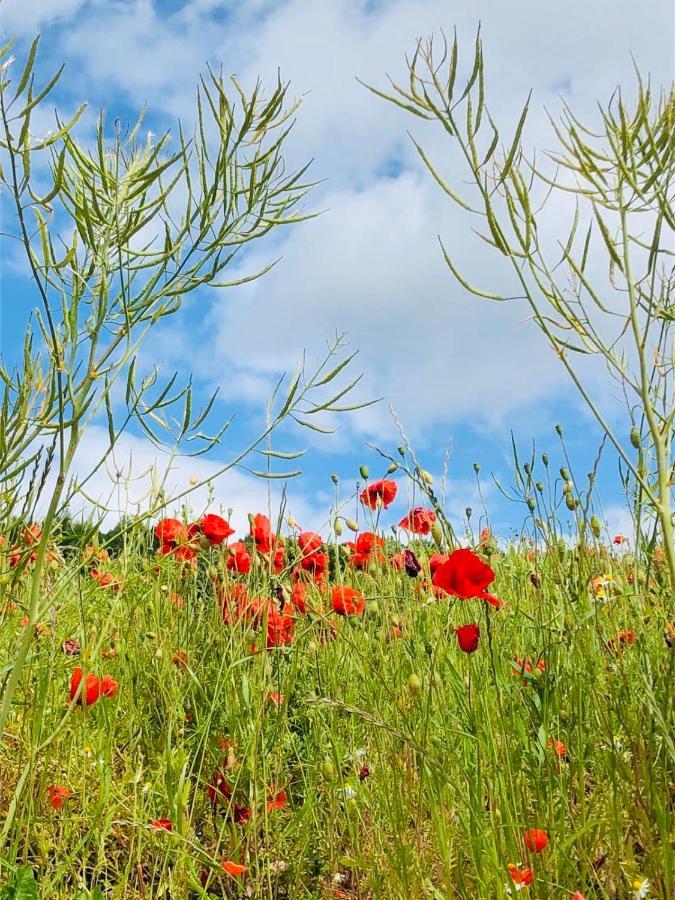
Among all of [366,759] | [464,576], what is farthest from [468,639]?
[366,759]

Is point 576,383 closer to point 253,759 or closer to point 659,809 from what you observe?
point 659,809

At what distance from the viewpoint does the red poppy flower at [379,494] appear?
101 inches

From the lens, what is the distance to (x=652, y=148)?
1329 mm

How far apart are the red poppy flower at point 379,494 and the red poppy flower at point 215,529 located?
1.47ft

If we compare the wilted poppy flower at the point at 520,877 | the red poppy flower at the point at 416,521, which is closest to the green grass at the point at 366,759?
the wilted poppy flower at the point at 520,877

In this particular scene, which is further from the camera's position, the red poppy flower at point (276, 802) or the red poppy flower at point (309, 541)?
the red poppy flower at point (309, 541)

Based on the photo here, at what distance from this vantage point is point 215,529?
7.76ft

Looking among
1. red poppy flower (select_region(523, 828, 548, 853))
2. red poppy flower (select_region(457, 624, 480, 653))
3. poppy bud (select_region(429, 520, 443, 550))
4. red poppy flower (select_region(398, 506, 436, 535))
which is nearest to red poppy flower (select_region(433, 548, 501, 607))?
red poppy flower (select_region(457, 624, 480, 653))

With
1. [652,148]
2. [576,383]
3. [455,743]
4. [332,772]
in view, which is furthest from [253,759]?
[652,148]

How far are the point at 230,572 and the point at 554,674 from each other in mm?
1249

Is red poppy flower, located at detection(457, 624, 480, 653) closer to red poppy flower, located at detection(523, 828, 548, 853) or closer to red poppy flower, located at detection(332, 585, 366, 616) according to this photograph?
red poppy flower, located at detection(523, 828, 548, 853)

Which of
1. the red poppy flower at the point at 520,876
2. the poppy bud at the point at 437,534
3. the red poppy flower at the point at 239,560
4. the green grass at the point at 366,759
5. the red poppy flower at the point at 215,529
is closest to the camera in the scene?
the red poppy flower at the point at 520,876

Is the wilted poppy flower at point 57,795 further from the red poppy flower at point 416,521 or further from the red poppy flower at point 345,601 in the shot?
the red poppy flower at point 416,521

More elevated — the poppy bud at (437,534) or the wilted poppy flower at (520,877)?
the poppy bud at (437,534)
